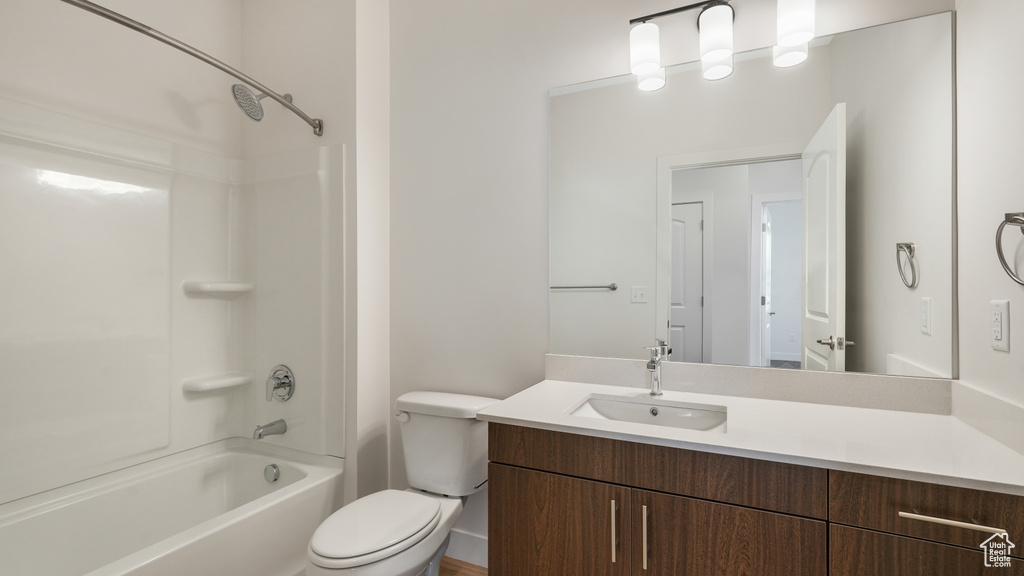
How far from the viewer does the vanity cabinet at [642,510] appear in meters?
1.04

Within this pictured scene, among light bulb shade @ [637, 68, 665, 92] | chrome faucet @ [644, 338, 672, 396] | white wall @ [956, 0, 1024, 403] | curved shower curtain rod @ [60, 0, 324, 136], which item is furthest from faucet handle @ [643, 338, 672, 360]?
curved shower curtain rod @ [60, 0, 324, 136]

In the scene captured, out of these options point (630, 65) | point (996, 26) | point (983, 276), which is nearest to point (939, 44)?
point (996, 26)

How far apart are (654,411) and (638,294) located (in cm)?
44

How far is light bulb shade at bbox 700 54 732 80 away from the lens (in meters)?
1.56

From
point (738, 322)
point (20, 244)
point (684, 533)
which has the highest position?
point (20, 244)

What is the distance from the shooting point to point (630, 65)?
1.74 m

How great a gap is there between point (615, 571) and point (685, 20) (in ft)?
5.81

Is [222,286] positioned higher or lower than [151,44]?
lower

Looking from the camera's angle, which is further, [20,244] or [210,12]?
[210,12]

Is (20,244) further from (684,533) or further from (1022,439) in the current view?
(1022,439)

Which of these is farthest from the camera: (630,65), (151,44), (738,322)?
(151,44)

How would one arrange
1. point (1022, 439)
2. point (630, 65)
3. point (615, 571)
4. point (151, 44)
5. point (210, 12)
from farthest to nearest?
point (210, 12) < point (151, 44) < point (630, 65) < point (615, 571) < point (1022, 439)

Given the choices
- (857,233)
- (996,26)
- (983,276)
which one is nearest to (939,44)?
(996,26)

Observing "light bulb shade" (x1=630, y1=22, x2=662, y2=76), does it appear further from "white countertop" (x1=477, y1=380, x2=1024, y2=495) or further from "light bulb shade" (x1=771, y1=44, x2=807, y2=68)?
"white countertop" (x1=477, y1=380, x2=1024, y2=495)
